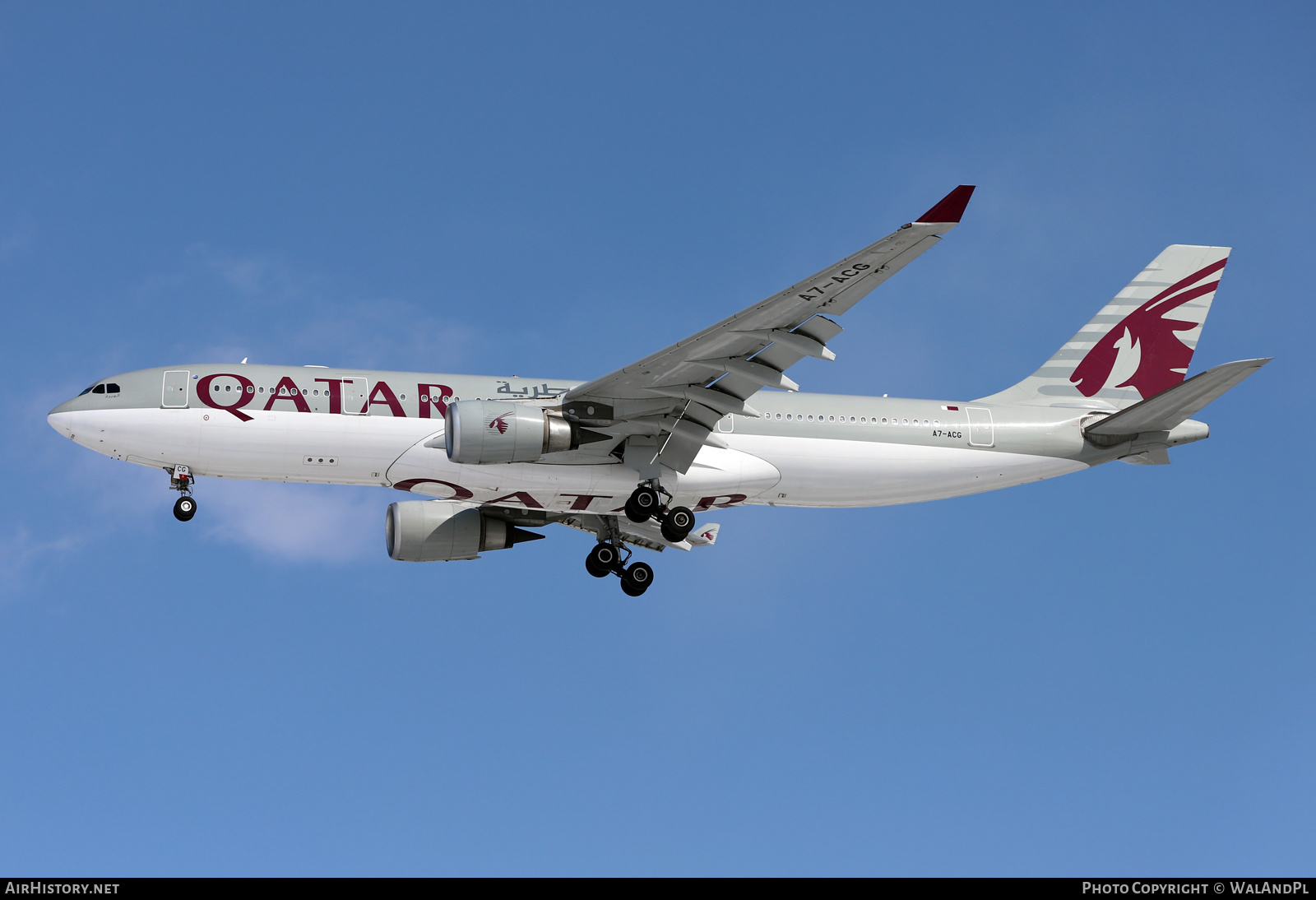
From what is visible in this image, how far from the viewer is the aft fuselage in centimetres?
2861

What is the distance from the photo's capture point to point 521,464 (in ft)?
96.8

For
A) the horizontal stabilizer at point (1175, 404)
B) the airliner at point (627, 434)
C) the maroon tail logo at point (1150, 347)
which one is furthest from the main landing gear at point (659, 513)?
the maroon tail logo at point (1150, 347)

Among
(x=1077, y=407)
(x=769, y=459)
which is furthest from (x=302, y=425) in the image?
(x=1077, y=407)

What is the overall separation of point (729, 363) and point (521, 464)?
5420 millimetres

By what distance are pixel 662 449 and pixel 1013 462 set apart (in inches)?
352

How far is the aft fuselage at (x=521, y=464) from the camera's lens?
28.6m

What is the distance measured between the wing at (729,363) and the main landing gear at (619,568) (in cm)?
423

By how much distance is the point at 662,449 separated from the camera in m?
30.1

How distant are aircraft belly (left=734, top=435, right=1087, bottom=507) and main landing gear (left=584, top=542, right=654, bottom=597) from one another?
4.51 meters

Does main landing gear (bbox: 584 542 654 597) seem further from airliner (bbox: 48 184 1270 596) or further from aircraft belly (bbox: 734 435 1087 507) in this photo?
aircraft belly (bbox: 734 435 1087 507)

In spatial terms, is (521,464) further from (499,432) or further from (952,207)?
(952,207)

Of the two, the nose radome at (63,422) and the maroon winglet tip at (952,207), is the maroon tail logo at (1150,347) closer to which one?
the maroon winglet tip at (952,207)

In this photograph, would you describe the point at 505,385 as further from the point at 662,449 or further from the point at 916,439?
the point at 916,439
